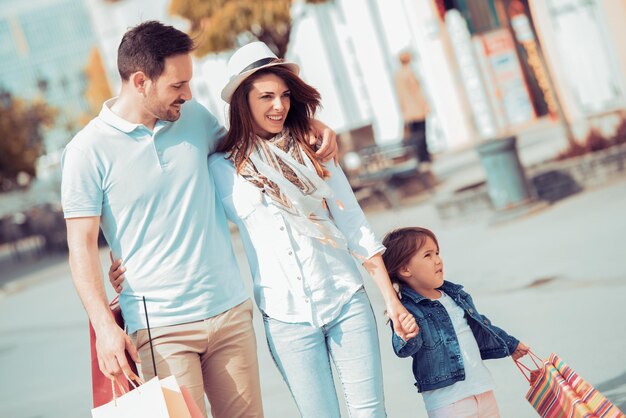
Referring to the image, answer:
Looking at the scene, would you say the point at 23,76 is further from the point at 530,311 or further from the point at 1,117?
the point at 530,311

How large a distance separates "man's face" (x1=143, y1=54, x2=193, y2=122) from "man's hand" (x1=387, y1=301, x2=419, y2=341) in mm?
968

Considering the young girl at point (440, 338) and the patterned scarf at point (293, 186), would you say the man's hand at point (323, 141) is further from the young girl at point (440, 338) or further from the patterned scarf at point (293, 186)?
the young girl at point (440, 338)

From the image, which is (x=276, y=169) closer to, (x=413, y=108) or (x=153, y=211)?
(x=153, y=211)

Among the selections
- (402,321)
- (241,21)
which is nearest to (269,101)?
(402,321)

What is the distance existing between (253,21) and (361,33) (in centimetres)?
764

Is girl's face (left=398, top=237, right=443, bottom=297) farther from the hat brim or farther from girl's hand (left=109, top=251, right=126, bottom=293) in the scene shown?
girl's hand (left=109, top=251, right=126, bottom=293)

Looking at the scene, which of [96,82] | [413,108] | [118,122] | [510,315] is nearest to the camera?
[118,122]

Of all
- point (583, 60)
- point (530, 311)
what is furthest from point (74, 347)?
point (583, 60)

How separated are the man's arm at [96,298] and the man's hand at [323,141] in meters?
0.77

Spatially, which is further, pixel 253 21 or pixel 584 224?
pixel 253 21

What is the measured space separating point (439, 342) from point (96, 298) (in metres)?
1.20

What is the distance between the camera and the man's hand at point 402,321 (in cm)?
317

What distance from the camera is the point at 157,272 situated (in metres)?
3.17

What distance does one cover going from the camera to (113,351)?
296 centimetres
